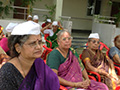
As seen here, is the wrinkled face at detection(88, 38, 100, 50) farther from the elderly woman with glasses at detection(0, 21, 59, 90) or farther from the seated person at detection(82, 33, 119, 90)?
the elderly woman with glasses at detection(0, 21, 59, 90)

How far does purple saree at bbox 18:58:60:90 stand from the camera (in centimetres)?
143

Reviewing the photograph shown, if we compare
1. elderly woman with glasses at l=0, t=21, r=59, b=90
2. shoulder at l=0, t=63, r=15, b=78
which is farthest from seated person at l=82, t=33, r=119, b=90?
shoulder at l=0, t=63, r=15, b=78

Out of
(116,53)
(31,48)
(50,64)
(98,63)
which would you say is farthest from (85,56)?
(31,48)

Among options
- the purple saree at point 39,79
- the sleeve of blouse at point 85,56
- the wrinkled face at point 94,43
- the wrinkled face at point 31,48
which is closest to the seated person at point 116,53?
the wrinkled face at point 94,43

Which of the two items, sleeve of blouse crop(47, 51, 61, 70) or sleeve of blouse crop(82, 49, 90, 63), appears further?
sleeve of blouse crop(82, 49, 90, 63)

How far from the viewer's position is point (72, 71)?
7.78 feet

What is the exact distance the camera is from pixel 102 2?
10633mm

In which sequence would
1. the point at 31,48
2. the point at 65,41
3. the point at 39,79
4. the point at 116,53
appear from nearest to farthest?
the point at 31,48 → the point at 39,79 → the point at 65,41 → the point at 116,53

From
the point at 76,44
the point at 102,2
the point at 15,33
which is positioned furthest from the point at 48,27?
the point at 102,2

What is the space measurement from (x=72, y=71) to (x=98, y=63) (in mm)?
914

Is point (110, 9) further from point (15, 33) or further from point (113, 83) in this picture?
point (15, 33)

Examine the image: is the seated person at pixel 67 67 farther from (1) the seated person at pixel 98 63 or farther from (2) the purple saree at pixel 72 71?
(1) the seated person at pixel 98 63

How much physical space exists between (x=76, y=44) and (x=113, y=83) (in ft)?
15.3

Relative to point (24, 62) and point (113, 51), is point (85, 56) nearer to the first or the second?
point (113, 51)
